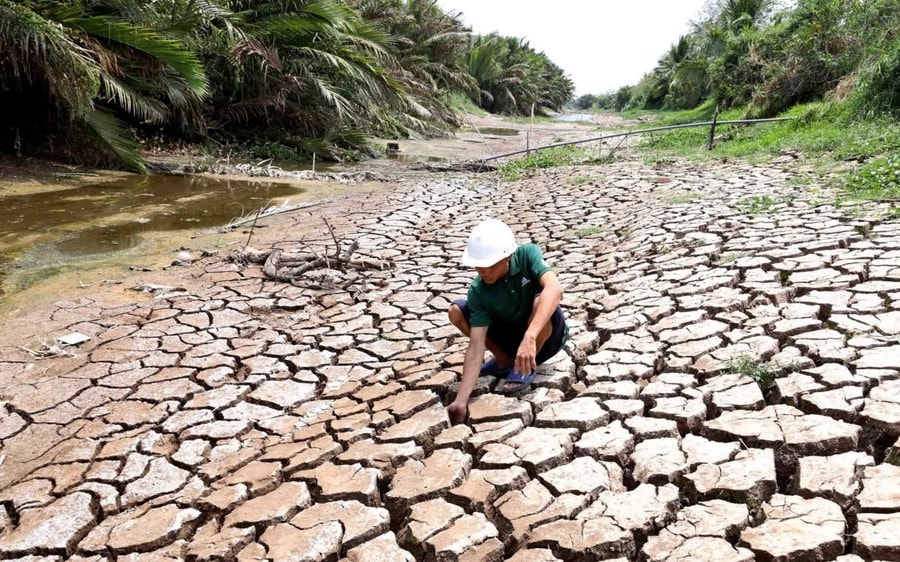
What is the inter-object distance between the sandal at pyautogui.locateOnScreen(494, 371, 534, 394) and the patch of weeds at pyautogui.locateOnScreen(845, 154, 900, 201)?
11.8 ft

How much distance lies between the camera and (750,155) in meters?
8.73

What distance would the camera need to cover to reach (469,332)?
3.02m

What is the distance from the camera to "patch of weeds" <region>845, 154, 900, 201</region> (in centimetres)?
511

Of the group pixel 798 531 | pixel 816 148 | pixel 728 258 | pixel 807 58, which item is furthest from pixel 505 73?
pixel 798 531

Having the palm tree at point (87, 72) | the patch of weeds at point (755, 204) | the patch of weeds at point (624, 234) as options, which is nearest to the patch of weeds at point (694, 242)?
the patch of weeds at point (624, 234)

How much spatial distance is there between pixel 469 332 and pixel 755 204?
3.53m

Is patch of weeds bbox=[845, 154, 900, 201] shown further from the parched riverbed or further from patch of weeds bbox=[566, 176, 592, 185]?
patch of weeds bbox=[566, 176, 592, 185]

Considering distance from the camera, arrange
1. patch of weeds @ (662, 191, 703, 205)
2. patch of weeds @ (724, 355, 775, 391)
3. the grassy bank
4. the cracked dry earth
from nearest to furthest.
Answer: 1. the cracked dry earth
2. patch of weeds @ (724, 355, 775, 391)
3. the grassy bank
4. patch of weeds @ (662, 191, 703, 205)

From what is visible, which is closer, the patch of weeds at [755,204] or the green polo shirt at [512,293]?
the green polo shirt at [512,293]

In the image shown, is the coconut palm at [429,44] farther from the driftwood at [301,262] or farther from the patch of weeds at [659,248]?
the patch of weeds at [659,248]

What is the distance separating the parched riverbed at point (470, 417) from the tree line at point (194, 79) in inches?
192

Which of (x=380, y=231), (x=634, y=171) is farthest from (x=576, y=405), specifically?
(x=634, y=171)

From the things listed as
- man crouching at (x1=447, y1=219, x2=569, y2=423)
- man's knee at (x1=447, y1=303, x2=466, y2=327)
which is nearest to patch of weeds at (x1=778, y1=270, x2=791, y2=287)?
man crouching at (x1=447, y1=219, x2=569, y2=423)

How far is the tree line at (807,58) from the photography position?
9.16m
